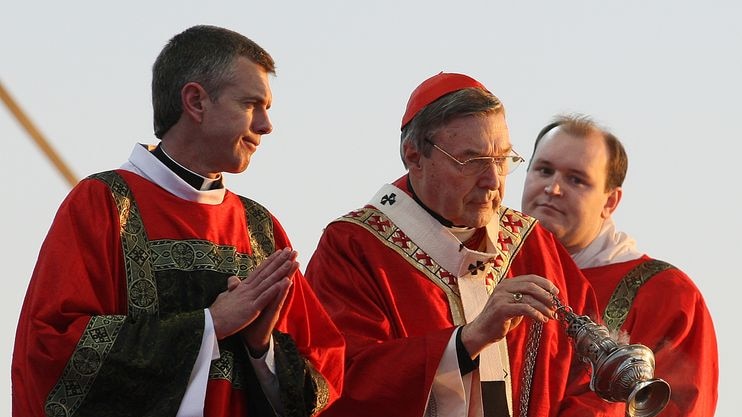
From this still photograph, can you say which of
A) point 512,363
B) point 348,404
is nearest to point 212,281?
point 348,404

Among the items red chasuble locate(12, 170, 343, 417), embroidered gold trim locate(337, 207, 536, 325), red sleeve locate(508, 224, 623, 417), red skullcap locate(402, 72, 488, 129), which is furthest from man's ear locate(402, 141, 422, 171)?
red chasuble locate(12, 170, 343, 417)

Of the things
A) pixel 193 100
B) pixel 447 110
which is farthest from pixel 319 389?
pixel 447 110

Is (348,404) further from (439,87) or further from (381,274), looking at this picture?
(439,87)

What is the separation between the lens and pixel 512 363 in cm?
699

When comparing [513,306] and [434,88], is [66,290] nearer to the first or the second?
[513,306]

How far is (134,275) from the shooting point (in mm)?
5801

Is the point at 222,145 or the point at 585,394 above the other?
the point at 222,145

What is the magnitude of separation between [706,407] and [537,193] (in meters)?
1.25

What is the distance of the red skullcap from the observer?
716cm

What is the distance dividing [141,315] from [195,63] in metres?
0.92

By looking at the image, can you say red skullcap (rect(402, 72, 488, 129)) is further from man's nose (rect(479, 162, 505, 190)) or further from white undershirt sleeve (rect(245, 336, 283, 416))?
white undershirt sleeve (rect(245, 336, 283, 416))

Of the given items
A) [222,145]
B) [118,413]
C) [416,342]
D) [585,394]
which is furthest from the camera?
[585,394]

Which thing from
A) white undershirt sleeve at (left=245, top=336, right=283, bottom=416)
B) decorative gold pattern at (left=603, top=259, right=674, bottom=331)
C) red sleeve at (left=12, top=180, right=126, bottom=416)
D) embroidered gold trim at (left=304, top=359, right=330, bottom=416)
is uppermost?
red sleeve at (left=12, top=180, right=126, bottom=416)

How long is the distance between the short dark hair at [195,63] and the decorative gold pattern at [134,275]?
0.99 feet
